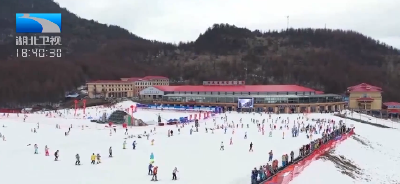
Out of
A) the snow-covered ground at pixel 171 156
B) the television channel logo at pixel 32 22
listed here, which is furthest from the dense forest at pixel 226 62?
the snow-covered ground at pixel 171 156

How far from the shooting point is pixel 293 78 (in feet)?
328

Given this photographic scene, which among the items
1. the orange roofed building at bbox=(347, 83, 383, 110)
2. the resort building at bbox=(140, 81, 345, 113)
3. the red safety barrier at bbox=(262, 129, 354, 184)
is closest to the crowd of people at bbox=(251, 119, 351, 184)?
the red safety barrier at bbox=(262, 129, 354, 184)

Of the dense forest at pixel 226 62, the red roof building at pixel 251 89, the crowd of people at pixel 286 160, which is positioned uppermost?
the dense forest at pixel 226 62

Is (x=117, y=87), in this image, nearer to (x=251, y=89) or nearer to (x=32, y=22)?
(x=32, y=22)

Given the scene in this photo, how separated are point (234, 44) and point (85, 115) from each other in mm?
96269

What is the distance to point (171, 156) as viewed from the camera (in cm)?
2161

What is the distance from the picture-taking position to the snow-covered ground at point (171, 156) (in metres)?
16.9

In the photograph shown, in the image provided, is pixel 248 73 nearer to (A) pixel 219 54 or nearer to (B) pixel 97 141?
(A) pixel 219 54

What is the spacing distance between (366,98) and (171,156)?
46.3 metres

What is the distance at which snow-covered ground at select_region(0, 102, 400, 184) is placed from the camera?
55.5ft

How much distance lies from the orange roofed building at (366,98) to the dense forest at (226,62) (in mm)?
30932

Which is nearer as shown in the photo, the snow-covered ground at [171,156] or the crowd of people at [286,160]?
the crowd of people at [286,160]
